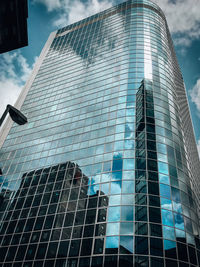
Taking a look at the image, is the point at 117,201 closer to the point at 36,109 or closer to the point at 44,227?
the point at 44,227

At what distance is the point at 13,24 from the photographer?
12969mm

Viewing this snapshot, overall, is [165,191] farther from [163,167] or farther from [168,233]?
[168,233]

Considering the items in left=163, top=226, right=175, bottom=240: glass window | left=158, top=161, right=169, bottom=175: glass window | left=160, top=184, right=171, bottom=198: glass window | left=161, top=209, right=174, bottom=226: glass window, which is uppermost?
left=158, top=161, right=169, bottom=175: glass window

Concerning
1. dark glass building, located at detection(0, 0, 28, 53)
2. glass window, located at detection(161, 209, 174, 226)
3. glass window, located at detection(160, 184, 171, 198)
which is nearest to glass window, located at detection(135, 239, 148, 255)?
glass window, located at detection(161, 209, 174, 226)

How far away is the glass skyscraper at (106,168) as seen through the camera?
85.1 feet

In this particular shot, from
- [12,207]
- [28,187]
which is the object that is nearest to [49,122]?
[28,187]

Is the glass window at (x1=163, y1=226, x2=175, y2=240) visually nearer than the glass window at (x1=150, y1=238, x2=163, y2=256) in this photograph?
No

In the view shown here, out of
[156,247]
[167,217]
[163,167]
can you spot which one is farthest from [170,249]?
[163,167]

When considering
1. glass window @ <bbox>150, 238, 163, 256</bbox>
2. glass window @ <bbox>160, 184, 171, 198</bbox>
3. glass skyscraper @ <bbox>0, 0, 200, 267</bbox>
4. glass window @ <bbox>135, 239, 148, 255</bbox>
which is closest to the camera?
glass window @ <bbox>150, 238, 163, 256</bbox>

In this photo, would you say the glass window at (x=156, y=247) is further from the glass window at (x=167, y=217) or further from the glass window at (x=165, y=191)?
the glass window at (x=165, y=191)

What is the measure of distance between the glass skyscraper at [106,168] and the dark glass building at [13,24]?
70.2 feet

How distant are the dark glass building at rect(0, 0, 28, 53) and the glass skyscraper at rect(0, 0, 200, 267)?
21.4 m

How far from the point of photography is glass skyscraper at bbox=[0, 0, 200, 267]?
25938mm

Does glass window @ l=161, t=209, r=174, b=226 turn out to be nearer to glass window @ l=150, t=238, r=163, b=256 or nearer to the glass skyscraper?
the glass skyscraper
